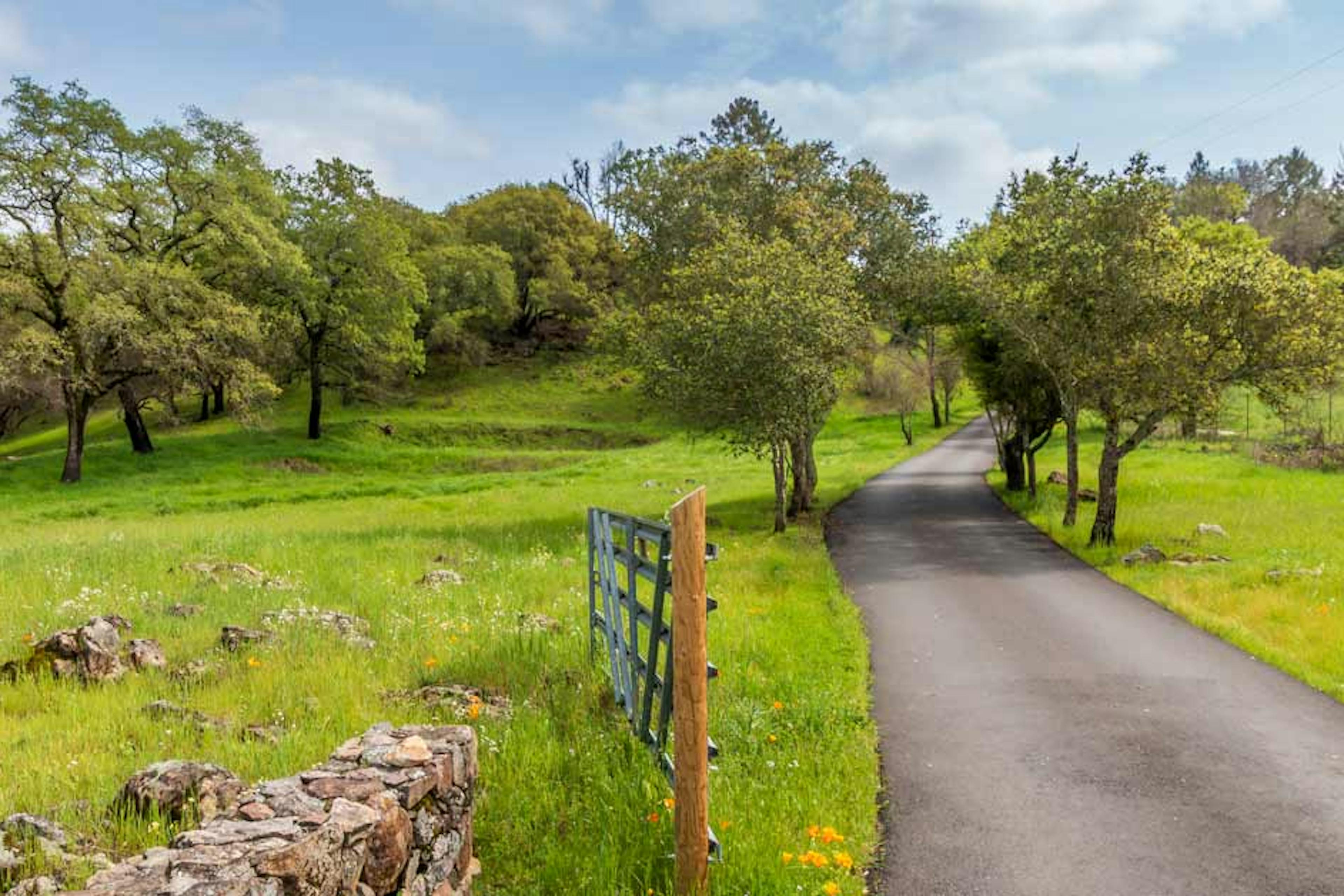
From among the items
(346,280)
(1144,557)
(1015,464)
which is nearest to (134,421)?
(346,280)

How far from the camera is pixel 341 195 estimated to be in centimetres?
4572

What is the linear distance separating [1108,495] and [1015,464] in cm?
1152

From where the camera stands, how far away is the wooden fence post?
Answer: 494cm

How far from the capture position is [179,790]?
5316 mm

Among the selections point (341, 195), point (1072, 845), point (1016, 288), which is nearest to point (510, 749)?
point (1072, 845)

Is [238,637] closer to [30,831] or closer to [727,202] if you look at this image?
[30,831]

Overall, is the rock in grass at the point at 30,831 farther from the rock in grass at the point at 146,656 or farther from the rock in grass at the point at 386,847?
the rock in grass at the point at 146,656

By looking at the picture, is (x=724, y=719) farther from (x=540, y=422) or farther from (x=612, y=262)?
(x=612, y=262)

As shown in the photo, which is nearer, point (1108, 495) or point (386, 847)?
point (386, 847)

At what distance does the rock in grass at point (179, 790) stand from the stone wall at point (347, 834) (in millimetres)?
128

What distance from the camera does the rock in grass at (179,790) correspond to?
523 cm

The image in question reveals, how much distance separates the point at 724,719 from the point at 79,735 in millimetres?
5666

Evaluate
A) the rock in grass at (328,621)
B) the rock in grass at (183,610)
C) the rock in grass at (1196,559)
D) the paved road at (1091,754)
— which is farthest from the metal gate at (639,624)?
the rock in grass at (1196,559)

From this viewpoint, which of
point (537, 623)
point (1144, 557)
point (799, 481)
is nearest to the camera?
point (537, 623)
